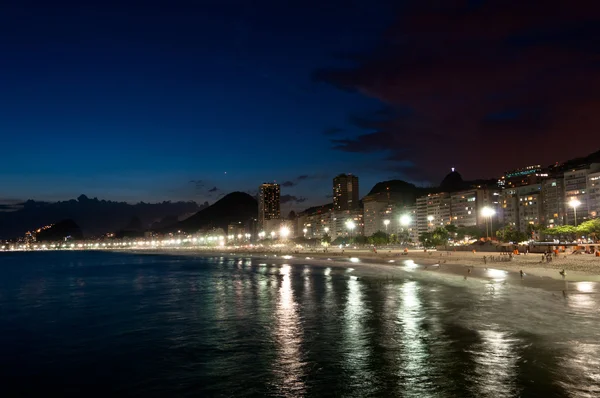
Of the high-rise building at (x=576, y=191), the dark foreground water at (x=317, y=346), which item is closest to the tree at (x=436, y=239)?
the high-rise building at (x=576, y=191)

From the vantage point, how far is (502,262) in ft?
191

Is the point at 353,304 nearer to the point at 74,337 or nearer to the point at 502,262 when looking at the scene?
the point at 74,337

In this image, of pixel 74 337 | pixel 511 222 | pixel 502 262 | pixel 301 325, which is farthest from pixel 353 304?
pixel 511 222

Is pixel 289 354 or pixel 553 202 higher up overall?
pixel 553 202

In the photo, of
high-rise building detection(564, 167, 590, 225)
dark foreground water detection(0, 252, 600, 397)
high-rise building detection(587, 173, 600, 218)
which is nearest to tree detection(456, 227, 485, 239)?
high-rise building detection(564, 167, 590, 225)

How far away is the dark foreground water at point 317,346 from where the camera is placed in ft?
47.0

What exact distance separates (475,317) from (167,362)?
16.0 metres

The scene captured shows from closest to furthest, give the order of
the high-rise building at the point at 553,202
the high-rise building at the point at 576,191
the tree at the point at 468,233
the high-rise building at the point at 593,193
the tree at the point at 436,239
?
1. the tree at the point at 436,239
2. the high-rise building at the point at 593,193
3. the high-rise building at the point at 576,191
4. the tree at the point at 468,233
5. the high-rise building at the point at 553,202

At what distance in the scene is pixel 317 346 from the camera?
19.2m

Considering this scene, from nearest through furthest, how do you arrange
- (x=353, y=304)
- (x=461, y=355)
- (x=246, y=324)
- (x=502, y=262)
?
(x=461, y=355) → (x=246, y=324) → (x=353, y=304) → (x=502, y=262)

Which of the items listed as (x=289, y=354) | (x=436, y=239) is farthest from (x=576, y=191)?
(x=289, y=354)

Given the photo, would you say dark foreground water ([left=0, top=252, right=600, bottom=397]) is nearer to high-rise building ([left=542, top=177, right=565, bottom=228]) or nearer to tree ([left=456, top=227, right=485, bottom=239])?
tree ([left=456, top=227, right=485, bottom=239])

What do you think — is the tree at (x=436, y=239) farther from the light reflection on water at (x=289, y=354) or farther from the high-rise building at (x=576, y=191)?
the light reflection on water at (x=289, y=354)

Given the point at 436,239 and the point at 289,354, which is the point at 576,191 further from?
the point at 289,354
